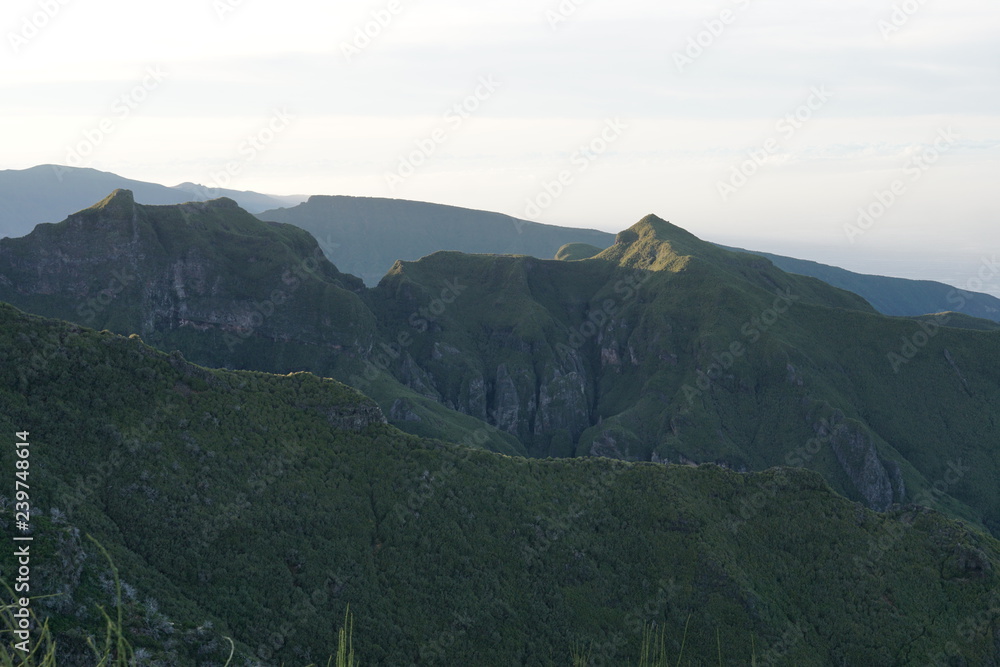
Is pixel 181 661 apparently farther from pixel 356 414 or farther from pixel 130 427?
pixel 356 414

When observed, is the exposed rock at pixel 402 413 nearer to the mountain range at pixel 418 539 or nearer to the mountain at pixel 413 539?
the mountain at pixel 413 539

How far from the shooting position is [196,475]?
249 ft

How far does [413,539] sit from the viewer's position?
266 feet

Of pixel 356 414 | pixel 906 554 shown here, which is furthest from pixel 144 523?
pixel 906 554

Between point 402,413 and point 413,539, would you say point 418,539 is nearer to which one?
point 413,539

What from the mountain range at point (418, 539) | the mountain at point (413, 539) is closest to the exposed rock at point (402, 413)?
the mountain at point (413, 539)

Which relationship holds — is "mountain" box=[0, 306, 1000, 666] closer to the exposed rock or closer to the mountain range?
the mountain range

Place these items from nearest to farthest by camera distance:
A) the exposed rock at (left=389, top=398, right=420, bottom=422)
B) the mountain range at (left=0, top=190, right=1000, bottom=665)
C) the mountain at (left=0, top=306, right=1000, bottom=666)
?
the mountain at (left=0, top=306, right=1000, bottom=666)
the mountain range at (left=0, top=190, right=1000, bottom=665)
the exposed rock at (left=389, top=398, right=420, bottom=422)

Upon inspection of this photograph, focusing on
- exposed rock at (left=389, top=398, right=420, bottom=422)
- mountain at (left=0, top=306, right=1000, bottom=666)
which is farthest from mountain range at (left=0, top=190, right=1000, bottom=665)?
exposed rock at (left=389, top=398, right=420, bottom=422)

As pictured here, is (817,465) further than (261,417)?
Yes

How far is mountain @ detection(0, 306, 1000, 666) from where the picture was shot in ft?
219

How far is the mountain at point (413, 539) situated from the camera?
66688mm

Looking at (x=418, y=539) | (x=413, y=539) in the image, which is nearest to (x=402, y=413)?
(x=418, y=539)

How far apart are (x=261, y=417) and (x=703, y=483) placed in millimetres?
64157
